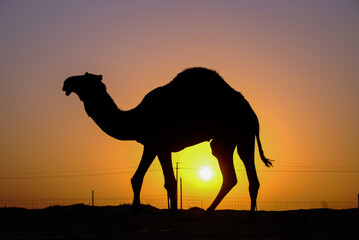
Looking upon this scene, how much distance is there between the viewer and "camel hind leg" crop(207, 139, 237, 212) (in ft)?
50.6

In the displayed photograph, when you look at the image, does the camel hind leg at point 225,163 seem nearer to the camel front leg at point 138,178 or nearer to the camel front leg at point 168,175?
the camel front leg at point 168,175

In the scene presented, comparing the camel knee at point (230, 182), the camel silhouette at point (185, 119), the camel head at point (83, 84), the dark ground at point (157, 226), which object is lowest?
the dark ground at point (157, 226)

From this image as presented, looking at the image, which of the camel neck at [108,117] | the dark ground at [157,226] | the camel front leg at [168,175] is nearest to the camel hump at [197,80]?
the camel neck at [108,117]

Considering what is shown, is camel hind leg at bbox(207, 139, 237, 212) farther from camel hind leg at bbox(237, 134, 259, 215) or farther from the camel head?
the camel head

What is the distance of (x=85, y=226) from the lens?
10852mm

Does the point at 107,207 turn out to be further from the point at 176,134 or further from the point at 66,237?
the point at 66,237

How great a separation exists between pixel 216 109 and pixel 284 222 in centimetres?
386

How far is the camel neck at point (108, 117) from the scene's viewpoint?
1471 centimetres

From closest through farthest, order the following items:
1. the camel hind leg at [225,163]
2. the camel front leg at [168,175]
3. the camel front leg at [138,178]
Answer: the camel front leg at [138,178] < the camel front leg at [168,175] < the camel hind leg at [225,163]

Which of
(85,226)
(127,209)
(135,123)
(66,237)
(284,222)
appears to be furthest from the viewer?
(127,209)

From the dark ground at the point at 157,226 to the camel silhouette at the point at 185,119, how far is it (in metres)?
1.92

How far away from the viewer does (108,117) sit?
582 inches

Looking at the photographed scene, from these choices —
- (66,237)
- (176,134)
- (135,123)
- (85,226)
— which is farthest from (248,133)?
(66,237)

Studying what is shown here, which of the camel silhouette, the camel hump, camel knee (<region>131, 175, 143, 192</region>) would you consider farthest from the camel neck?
the camel hump
